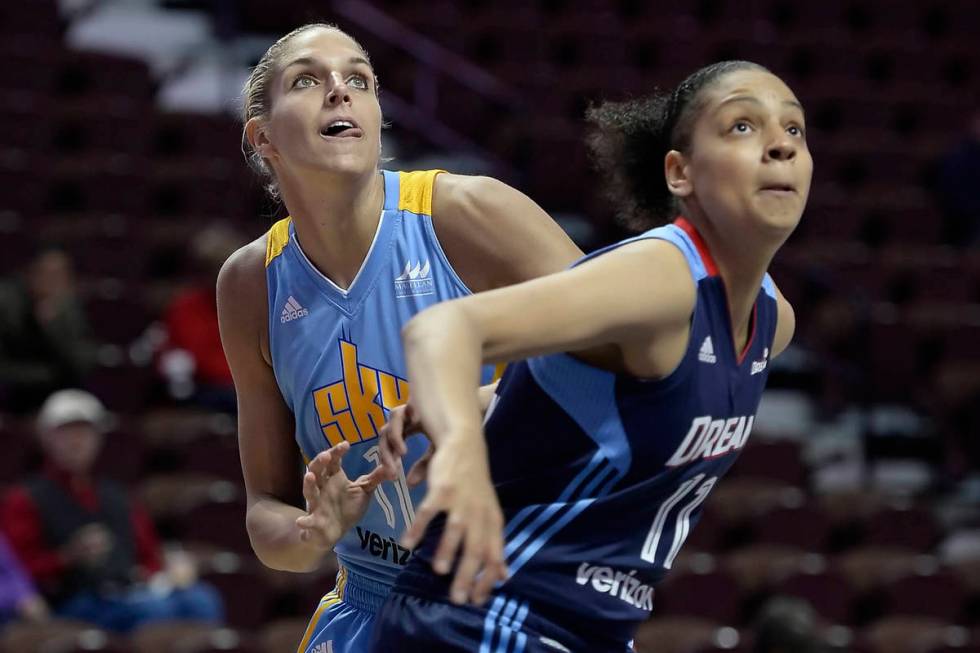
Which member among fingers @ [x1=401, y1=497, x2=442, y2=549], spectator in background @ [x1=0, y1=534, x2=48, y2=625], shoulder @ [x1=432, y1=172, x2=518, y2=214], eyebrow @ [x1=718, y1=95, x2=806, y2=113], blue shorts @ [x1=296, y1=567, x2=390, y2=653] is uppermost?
shoulder @ [x1=432, y1=172, x2=518, y2=214]

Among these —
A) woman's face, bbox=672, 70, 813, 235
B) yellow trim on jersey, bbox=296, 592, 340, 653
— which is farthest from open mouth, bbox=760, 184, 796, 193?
yellow trim on jersey, bbox=296, 592, 340, 653

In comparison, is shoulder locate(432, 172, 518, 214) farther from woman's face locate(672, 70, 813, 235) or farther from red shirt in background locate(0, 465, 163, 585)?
red shirt in background locate(0, 465, 163, 585)

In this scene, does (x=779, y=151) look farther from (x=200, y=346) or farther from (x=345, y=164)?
(x=200, y=346)

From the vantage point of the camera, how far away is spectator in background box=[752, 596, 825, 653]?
6.07 meters

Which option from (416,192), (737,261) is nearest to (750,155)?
(737,261)

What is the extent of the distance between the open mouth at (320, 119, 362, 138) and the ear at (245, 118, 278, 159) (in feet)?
0.52

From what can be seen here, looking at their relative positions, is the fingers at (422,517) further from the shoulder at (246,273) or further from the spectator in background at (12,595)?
the spectator in background at (12,595)

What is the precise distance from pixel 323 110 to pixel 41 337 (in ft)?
15.4

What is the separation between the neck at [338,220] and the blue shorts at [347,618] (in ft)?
1.96

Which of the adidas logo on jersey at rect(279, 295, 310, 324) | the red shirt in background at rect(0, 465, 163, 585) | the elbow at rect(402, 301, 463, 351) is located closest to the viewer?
the elbow at rect(402, 301, 463, 351)

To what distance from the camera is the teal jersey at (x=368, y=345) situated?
296 centimetres

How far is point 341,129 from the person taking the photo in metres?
2.96

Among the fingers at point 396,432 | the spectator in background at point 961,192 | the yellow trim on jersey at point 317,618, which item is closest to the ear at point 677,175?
the fingers at point 396,432

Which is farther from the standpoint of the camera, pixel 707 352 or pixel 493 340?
pixel 707 352
